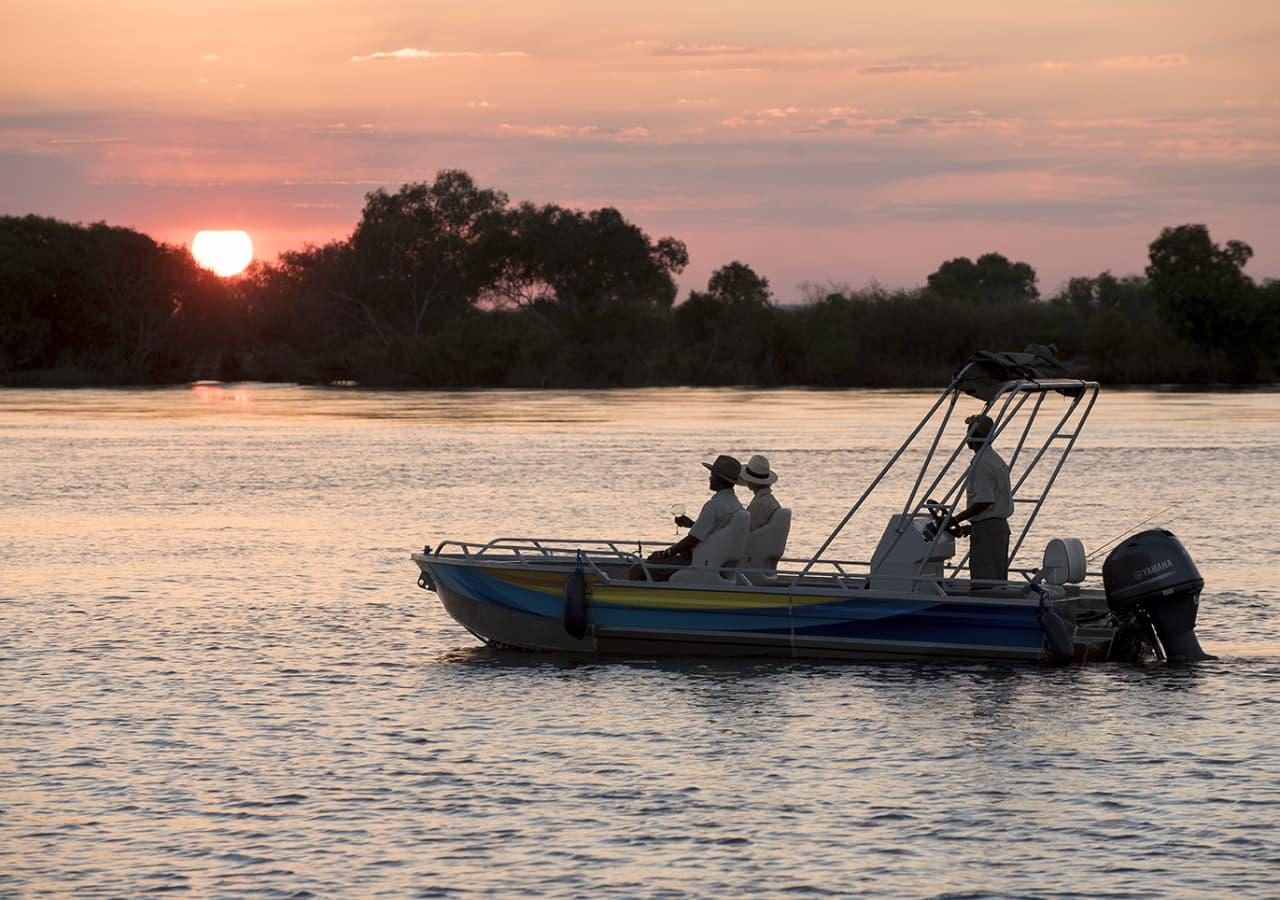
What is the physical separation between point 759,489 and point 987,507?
197cm

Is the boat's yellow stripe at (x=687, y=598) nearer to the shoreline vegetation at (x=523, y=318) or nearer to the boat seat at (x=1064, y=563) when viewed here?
the boat seat at (x=1064, y=563)

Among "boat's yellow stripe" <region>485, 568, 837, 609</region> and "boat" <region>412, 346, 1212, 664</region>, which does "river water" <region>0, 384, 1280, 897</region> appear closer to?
"boat" <region>412, 346, 1212, 664</region>

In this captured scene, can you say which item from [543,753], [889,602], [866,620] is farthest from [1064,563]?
[543,753]

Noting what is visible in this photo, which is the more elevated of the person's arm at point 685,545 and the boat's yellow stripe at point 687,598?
the person's arm at point 685,545

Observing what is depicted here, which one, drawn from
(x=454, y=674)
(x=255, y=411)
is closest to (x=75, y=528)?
(x=454, y=674)

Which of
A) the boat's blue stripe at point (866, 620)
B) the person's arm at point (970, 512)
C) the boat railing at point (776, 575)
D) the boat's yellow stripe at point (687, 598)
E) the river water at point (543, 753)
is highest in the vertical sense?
the person's arm at point (970, 512)

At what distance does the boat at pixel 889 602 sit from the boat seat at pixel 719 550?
0.04ft

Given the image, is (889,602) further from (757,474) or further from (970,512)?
(757,474)

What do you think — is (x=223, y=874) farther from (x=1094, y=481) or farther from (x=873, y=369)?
(x=873, y=369)

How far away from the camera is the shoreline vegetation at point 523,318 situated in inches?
4146

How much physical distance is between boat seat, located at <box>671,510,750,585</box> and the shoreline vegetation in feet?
279

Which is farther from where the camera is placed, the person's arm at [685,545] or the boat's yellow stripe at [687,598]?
the person's arm at [685,545]

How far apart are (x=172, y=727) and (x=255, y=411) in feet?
225

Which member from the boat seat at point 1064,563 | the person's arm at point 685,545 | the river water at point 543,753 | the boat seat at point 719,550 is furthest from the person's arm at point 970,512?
the person's arm at point 685,545
